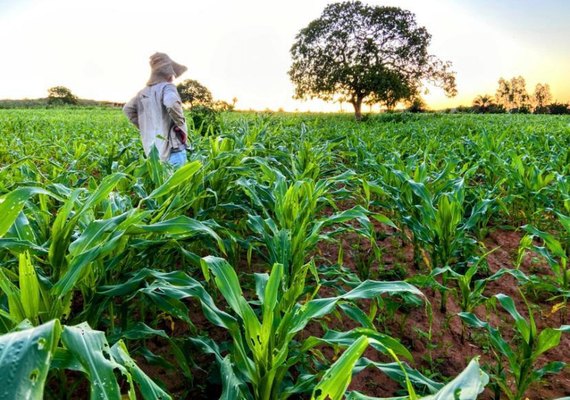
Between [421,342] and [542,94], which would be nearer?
[421,342]

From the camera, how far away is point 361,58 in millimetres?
23828

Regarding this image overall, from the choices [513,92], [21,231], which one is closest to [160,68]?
[21,231]

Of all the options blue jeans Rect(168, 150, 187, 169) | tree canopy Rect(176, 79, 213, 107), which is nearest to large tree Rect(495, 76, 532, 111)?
tree canopy Rect(176, 79, 213, 107)

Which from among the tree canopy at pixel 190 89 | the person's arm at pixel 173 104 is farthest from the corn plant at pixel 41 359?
the tree canopy at pixel 190 89

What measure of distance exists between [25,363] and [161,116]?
12.0ft

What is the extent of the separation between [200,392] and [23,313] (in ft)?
2.32

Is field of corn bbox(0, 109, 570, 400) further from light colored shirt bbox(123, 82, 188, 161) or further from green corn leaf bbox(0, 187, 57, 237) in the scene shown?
light colored shirt bbox(123, 82, 188, 161)

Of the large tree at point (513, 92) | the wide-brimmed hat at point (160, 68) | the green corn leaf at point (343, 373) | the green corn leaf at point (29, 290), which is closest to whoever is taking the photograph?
the green corn leaf at point (343, 373)

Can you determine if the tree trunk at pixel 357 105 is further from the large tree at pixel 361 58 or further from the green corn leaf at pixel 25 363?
the green corn leaf at pixel 25 363

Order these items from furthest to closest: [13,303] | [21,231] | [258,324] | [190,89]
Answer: [190,89] → [21,231] → [258,324] → [13,303]

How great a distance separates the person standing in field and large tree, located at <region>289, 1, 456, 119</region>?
66.3 feet

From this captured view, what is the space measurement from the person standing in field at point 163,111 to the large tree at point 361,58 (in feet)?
66.3

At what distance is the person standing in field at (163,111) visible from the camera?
387 centimetres

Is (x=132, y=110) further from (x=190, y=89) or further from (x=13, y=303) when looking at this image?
(x=190, y=89)
